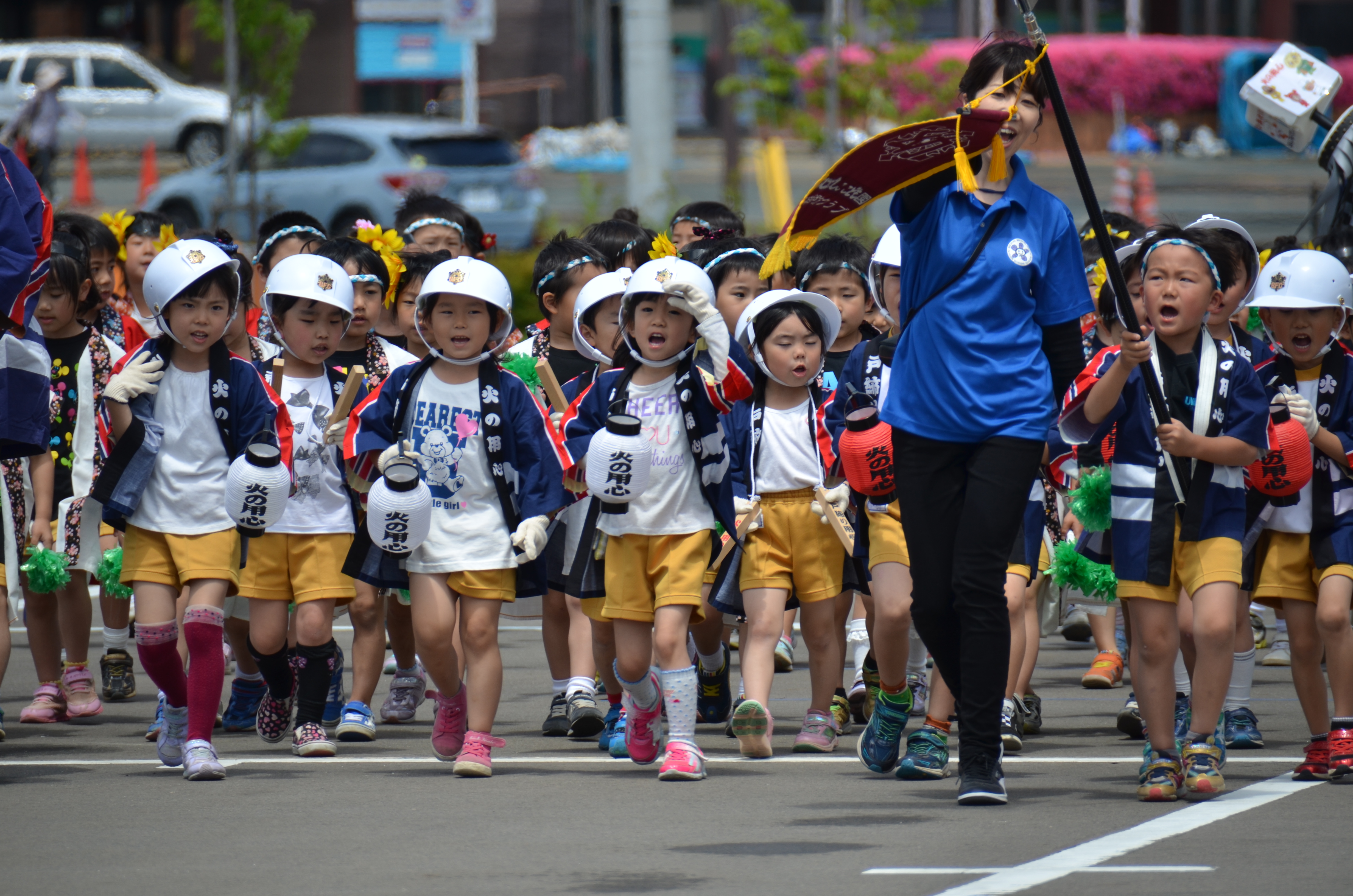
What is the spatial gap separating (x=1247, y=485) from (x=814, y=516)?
1.67 meters

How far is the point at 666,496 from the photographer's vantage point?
22.7 feet

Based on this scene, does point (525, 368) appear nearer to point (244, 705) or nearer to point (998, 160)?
point (244, 705)

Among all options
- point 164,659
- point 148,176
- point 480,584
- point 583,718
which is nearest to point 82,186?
point 148,176

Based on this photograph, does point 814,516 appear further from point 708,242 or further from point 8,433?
point 8,433

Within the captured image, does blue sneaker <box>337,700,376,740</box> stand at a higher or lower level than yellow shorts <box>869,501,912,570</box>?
lower

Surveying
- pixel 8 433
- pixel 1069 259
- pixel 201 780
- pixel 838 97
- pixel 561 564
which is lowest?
pixel 201 780

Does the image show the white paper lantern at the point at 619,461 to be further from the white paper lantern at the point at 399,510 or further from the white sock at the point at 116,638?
the white sock at the point at 116,638

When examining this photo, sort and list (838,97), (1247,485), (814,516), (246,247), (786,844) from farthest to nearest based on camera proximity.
Answer: (838,97) < (246,247) < (814,516) < (1247,485) < (786,844)

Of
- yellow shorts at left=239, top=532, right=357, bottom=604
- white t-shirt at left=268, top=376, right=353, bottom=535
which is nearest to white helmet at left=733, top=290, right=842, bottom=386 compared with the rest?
white t-shirt at left=268, top=376, right=353, bottom=535

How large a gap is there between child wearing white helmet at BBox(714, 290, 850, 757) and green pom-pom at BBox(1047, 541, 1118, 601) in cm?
83

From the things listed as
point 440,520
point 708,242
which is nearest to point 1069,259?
point 440,520

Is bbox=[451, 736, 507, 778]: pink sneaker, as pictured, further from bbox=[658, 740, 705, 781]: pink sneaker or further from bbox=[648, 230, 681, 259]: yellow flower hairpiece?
bbox=[648, 230, 681, 259]: yellow flower hairpiece

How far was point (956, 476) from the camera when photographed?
20.1 feet

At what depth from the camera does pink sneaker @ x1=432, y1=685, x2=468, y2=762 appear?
706 centimetres
